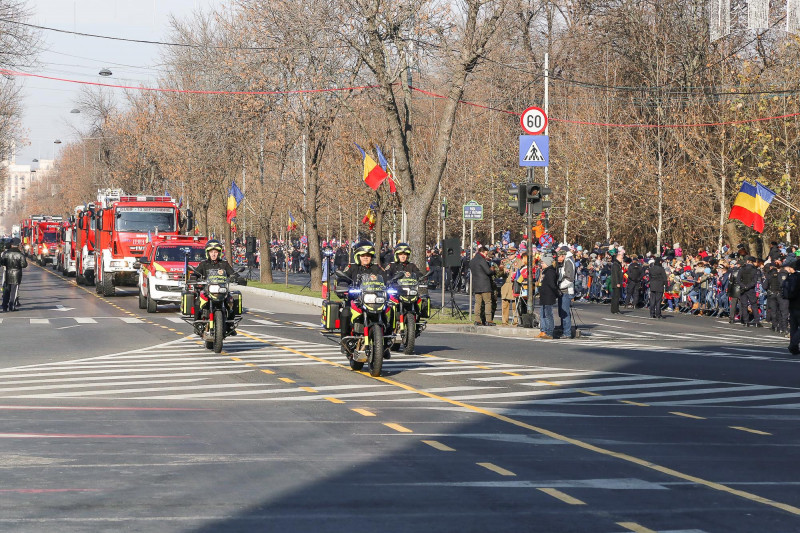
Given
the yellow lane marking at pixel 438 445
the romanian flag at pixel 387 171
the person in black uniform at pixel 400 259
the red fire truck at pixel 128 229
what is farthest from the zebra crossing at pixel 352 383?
the romanian flag at pixel 387 171

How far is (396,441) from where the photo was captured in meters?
11.2

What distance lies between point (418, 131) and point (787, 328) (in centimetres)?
4350

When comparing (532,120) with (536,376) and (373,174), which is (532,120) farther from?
(536,376)

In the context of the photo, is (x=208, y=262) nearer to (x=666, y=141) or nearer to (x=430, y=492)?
(x=430, y=492)

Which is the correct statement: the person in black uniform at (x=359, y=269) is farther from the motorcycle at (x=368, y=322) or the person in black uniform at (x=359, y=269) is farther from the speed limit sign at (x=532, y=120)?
the speed limit sign at (x=532, y=120)

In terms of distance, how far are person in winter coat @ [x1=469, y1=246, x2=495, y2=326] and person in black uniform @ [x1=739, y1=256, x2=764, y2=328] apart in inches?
280

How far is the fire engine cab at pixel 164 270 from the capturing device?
111 feet

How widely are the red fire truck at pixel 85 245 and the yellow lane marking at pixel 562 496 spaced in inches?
1554

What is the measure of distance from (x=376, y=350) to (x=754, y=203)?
79.4ft

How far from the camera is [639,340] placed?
2692 centimetres

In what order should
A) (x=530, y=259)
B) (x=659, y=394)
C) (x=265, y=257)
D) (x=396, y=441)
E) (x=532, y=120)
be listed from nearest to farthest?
(x=396, y=441) → (x=659, y=394) → (x=530, y=259) → (x=532, y=120) → (x=265, y=257)

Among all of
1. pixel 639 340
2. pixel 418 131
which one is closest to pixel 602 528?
pixel 639 340

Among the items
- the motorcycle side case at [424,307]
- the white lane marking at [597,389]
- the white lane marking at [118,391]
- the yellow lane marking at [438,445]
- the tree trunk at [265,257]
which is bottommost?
the yellow lane marking at [438,445]

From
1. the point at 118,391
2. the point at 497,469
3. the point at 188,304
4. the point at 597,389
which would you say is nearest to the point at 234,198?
the point at 188,304
